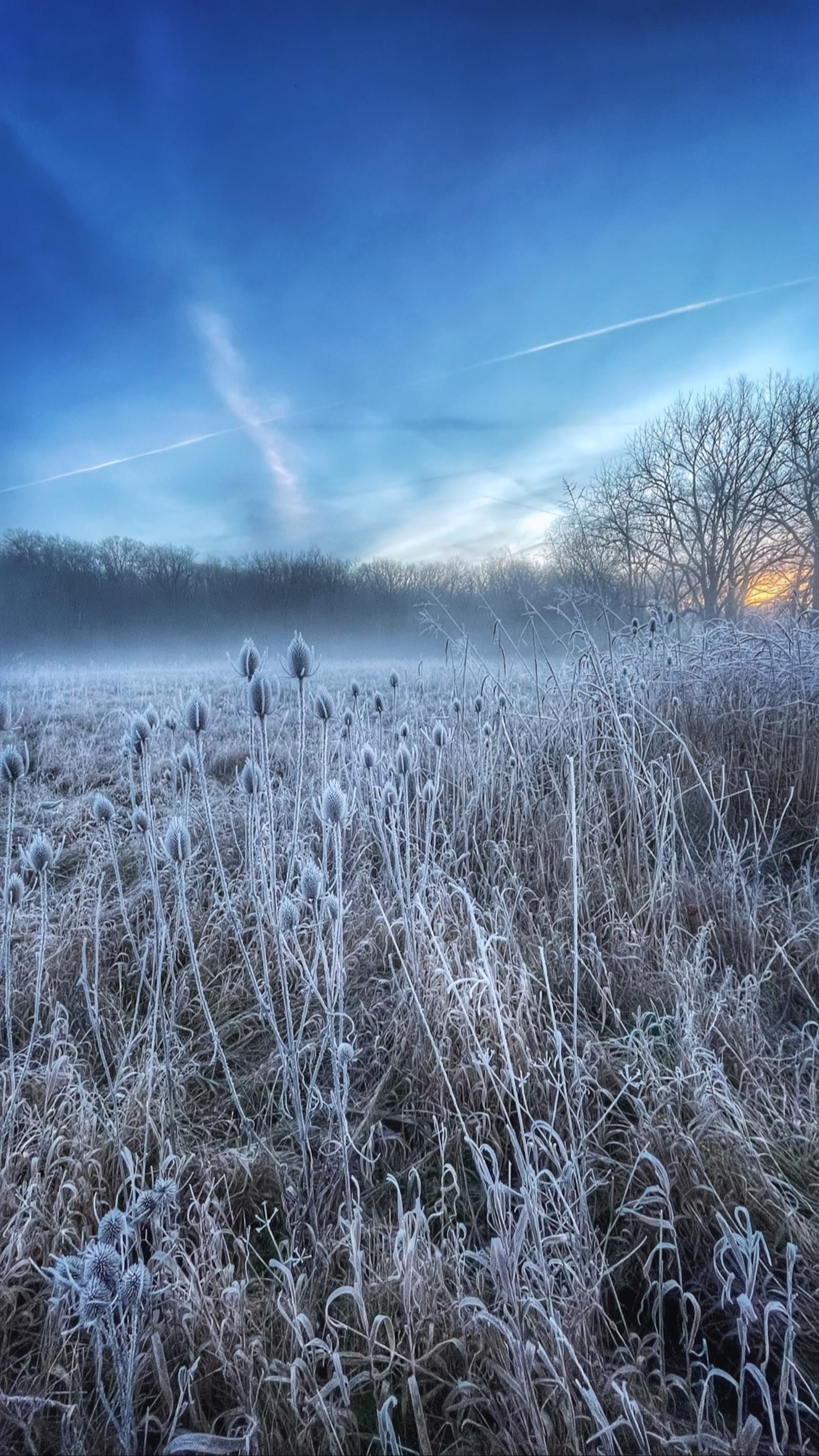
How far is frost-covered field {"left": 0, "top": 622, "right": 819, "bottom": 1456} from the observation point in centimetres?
85

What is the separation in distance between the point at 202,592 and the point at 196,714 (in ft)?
14.1

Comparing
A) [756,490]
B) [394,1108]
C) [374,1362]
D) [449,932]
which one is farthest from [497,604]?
[756,490]

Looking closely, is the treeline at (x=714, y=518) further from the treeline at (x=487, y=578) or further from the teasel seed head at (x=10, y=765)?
the teasel seed head at (x=10, y=765)

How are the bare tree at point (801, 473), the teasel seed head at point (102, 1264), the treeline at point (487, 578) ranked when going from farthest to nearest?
1. the bare tree at point (801, 473)
2. the treeline at point (487, 578)
3. the teasel seed head at point (102, 1264)

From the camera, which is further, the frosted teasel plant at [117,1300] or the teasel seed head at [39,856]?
the teasel seed head at [39,856]

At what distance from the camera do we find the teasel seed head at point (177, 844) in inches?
57.3

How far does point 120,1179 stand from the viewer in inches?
48.5

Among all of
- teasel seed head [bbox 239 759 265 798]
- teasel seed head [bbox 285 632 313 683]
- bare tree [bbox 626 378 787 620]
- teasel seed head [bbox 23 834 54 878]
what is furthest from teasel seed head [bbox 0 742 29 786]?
bare tree [bbox 626 378 787 620]

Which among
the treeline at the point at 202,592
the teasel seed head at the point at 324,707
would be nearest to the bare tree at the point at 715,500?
the treeline at the point at 202,592

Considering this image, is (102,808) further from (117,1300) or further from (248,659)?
(117,1300)

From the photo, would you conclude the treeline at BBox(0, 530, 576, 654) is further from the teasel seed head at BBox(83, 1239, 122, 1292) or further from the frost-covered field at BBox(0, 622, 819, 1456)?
the teasel seed head at BBox(83, 1239, 122, 1292)

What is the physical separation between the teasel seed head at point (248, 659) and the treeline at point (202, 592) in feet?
9.23

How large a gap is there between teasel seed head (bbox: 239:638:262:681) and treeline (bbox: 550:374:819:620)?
3.53 m

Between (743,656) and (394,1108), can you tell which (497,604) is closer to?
(743,656)
